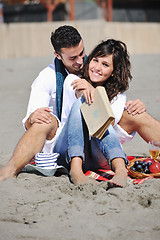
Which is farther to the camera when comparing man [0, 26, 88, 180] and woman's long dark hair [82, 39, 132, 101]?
woman's long dark hair [82, 39, 132, 101]

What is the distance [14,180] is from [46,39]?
11.2 meters

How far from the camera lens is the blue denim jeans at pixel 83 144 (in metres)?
3.26

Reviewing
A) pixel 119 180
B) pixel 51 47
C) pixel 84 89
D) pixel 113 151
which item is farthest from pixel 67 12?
pixel 119 180

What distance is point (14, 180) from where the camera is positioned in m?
3.23

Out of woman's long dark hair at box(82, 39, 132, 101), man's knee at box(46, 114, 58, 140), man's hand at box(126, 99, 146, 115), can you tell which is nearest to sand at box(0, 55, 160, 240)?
man's knee at box(46, 114, 58, 140)

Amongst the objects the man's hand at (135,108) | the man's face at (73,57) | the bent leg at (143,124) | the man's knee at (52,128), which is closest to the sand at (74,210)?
the man's knee at (52,128)

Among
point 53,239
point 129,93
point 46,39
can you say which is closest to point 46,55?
point 46,39

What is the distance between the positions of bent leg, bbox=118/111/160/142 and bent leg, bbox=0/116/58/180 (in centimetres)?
67

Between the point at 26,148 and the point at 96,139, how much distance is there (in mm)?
570

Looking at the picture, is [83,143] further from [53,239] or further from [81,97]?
[53,239]

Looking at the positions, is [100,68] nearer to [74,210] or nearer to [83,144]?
[83,144]

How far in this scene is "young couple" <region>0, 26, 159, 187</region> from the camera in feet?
10.7

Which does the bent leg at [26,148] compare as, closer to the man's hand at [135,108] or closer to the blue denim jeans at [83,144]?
the blue denim jeans at [83,144]

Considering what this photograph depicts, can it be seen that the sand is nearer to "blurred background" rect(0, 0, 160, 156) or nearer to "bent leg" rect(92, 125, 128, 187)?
"bent leg" rect(92, 125, 128, 187)
